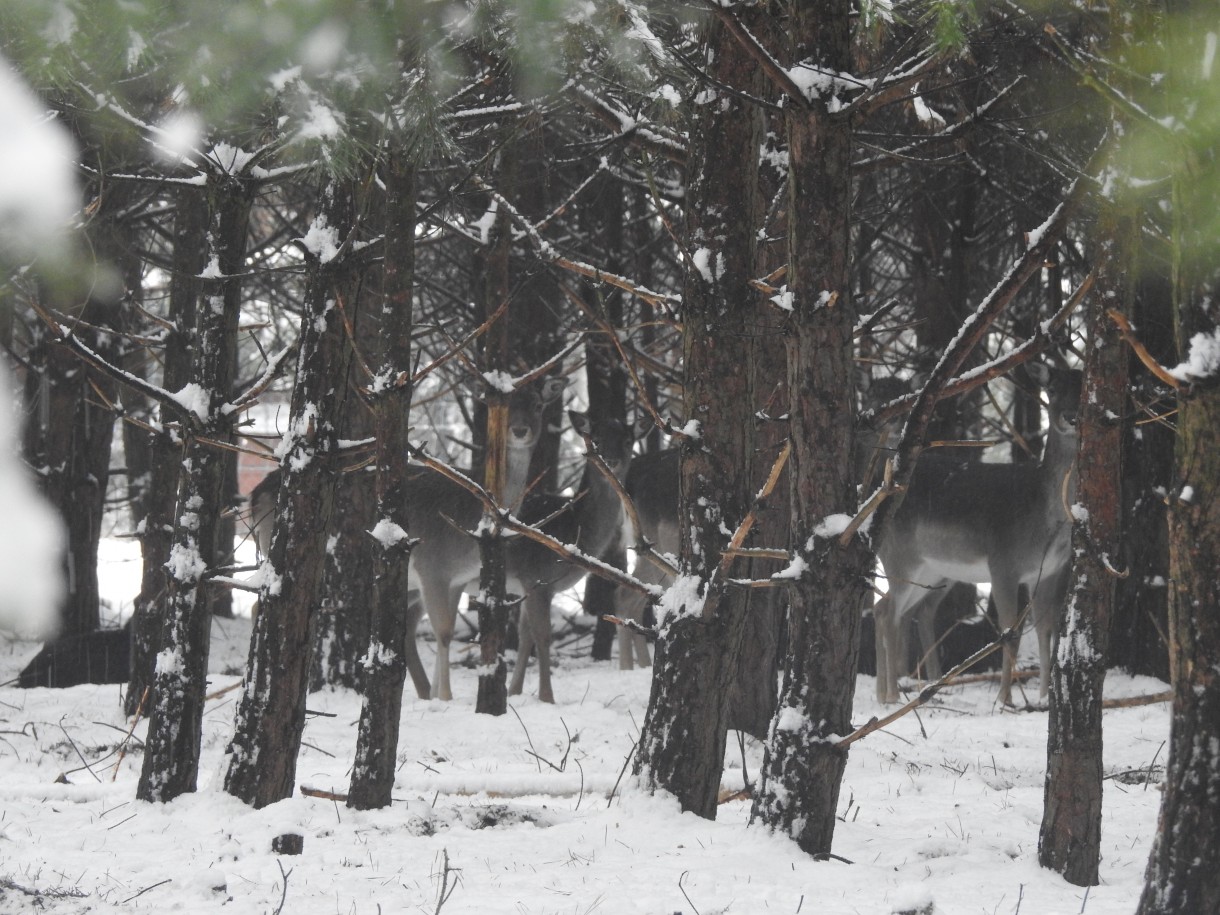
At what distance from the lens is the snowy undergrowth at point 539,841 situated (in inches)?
178

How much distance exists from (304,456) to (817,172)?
2.65 m

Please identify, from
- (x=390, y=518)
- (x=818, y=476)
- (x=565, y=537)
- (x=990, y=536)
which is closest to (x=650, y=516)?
(x=565, y=537)

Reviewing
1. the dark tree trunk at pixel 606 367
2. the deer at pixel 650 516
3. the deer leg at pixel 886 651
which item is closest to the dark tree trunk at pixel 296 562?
the deer leg at pixel 886 651

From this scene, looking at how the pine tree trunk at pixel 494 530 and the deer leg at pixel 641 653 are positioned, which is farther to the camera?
the deer leg at pixel 641 653

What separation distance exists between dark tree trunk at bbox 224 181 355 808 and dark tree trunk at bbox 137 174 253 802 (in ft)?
1.10

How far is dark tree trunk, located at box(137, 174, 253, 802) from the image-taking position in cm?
614

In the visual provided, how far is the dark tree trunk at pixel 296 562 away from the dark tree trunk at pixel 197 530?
1.10 feet

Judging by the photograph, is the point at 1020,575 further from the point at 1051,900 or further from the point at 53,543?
the point at 53,543

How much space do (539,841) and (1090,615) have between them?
7.60 ft

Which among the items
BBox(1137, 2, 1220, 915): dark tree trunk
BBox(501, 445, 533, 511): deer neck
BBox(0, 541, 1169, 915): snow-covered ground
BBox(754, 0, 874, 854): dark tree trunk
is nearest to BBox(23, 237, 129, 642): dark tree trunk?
BBox(501, 445, 533, 511): deer neck

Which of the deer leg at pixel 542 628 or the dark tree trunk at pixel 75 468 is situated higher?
the dark tree trunk at pixel 75 468

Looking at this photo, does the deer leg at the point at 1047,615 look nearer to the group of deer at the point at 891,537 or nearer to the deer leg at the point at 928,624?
the group of deer at the point at 891,537

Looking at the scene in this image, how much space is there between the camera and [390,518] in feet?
19.2

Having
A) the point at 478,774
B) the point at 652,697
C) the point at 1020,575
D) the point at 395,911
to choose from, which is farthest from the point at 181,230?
the point at 1020,575
